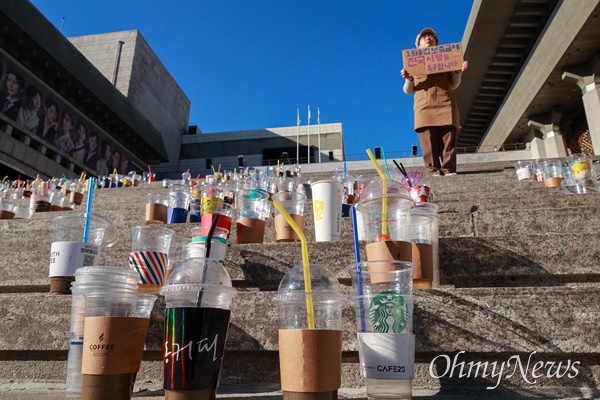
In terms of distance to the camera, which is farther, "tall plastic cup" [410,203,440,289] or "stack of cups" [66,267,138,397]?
"tall plastic cup" [410,203,440,289]

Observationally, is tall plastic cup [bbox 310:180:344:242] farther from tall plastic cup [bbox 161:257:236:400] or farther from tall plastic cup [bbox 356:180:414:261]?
tall plastic cup [bbox 161:257:236:400]

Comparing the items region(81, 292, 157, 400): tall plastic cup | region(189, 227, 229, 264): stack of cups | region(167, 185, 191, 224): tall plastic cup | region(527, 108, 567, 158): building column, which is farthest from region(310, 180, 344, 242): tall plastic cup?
region(527, 108, 567, 158): building column

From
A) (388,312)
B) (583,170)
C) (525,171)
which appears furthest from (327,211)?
(525,171)

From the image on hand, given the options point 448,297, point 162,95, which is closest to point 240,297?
point 448,297

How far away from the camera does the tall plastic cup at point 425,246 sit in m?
2.31

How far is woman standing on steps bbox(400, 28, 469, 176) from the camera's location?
645 centimetres

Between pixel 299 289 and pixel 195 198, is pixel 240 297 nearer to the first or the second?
pixel 299 289

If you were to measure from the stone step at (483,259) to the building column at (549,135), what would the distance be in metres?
23.5

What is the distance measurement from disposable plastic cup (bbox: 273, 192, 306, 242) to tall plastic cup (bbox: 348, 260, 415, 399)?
4.58 ft

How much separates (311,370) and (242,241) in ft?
5.82

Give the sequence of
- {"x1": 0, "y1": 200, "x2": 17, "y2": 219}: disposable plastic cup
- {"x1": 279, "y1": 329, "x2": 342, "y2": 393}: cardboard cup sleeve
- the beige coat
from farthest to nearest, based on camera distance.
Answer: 1. the beige coat
2. {"x1": 0, "y1": 200, "x2": 17, "y2": 219}: disposable plastic cup
3. {"x1": 279, "y1": 329, "x2": 342, "y2": 393}: cardboard cup sleeve

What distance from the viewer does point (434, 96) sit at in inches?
256

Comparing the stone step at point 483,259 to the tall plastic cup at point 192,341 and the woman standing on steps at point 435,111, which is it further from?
the woman standing on steps at point 435,111

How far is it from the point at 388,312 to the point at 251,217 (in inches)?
71.2
